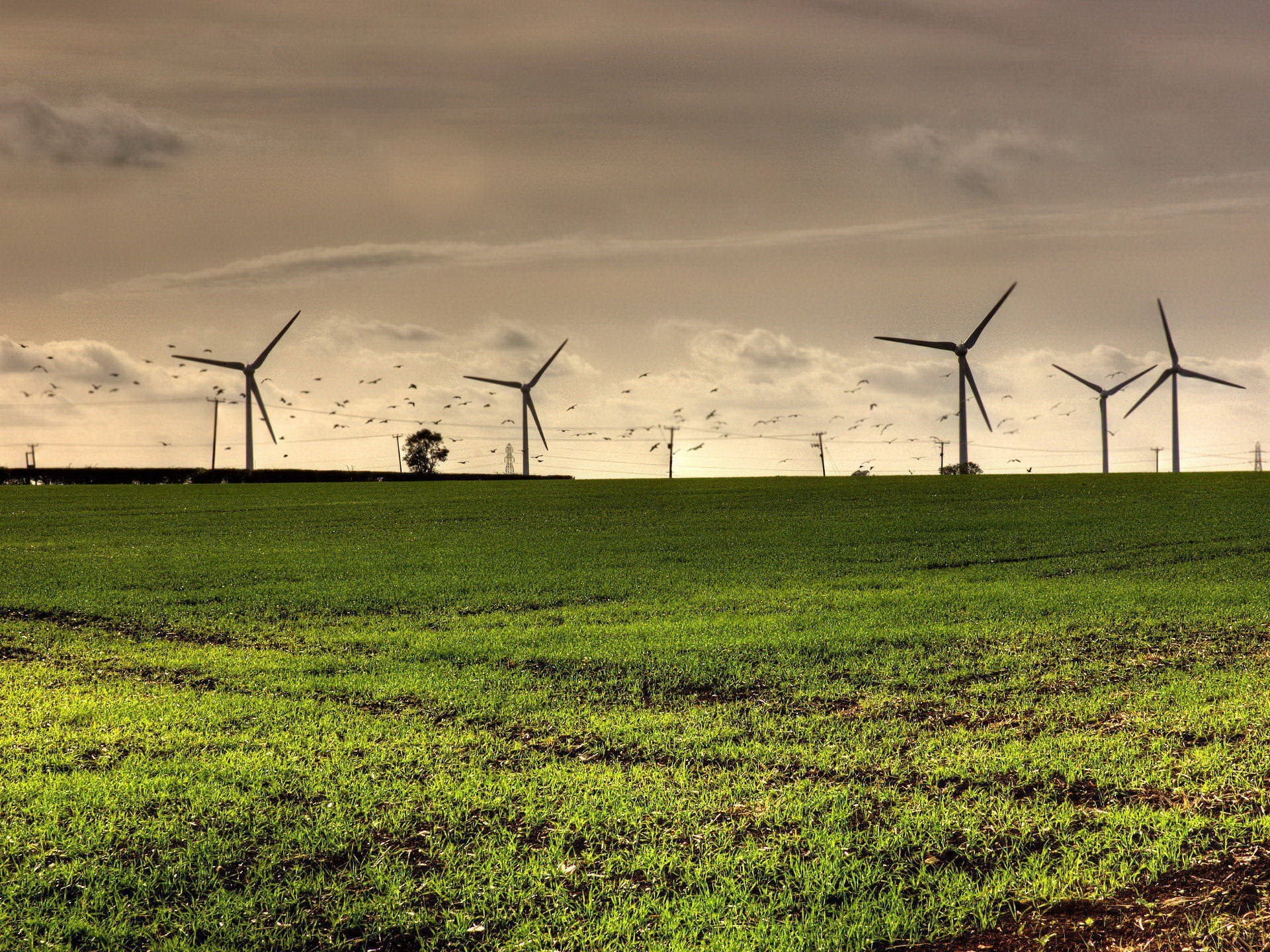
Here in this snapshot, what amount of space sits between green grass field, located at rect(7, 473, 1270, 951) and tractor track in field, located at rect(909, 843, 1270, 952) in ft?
0.40

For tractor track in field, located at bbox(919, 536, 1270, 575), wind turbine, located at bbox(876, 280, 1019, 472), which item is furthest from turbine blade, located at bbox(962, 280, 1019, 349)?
tractor track in field, located at bbox(919, 536, 1270, 575)

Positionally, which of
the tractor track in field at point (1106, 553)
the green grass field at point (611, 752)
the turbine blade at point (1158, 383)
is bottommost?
the green grass field at point (611, 752)

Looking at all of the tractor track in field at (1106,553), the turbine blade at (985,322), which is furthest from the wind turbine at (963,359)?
the tractor track in field at (1106,553)

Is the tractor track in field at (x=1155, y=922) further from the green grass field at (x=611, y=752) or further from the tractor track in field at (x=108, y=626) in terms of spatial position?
the tractor track in field at (x=108, y=626)

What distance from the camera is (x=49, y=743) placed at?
10.9 m

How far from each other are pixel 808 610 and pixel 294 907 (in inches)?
540

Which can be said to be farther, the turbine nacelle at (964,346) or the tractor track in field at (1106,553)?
the turbine nacelle at (964,346)

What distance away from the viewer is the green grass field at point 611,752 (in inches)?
281

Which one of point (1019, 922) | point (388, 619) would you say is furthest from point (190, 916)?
point (388, 619)

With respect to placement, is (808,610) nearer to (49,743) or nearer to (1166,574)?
(1166,574)

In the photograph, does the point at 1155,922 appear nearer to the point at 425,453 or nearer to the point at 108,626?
the point at 108,626

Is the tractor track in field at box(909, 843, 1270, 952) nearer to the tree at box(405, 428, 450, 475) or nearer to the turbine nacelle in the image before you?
the turbine nacelle

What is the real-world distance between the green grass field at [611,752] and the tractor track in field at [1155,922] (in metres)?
0.12

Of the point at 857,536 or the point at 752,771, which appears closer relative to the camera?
the point at 752,771
